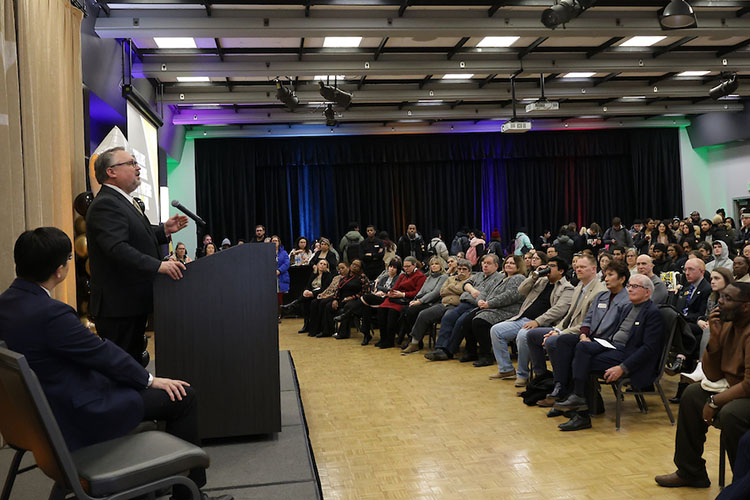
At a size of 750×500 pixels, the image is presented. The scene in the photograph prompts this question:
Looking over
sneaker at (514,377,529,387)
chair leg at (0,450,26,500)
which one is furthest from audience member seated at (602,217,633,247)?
chair leg at (0,450,26,500)

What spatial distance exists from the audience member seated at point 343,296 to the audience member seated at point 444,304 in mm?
1443

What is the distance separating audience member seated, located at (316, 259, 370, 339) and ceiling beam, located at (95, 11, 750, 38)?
9.91 feet

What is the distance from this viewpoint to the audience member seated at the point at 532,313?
209 inches

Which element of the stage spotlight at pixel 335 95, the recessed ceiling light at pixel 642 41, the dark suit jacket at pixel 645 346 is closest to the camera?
the dark suit jacket at pixel 645 346

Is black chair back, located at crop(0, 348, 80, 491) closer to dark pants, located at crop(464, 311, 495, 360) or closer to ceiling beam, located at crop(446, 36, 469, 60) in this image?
dark pants, located at crop(464, 311, 495, 360)

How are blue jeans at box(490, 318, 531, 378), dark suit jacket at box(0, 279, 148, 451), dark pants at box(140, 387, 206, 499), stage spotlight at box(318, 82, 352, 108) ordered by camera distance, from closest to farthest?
dark suit jacket at box(0, 279, 148, 451) → dark pants at box(140, 387, 206, 499) → blue jeans at box(490, 318, 531, 378) → stage spotlight at box(318, 82, 352, 108)

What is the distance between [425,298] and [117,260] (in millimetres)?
5200

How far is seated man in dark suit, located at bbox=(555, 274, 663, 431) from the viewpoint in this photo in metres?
4.04

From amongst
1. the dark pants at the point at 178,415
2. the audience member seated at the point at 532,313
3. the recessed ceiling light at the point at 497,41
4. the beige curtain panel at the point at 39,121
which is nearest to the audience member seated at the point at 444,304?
the audience member seated at the point at 532,313

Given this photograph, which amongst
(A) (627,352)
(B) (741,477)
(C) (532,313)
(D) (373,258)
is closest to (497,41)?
(D) (373,258)

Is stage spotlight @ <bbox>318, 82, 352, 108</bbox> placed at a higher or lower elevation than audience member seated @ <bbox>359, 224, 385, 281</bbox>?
higher

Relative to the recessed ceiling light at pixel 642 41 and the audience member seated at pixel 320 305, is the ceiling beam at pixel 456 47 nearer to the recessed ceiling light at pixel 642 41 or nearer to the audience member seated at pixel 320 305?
the recessed ceiling light at pixel 642 41

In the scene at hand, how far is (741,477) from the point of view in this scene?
2324mm

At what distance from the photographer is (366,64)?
9305 millimetres
